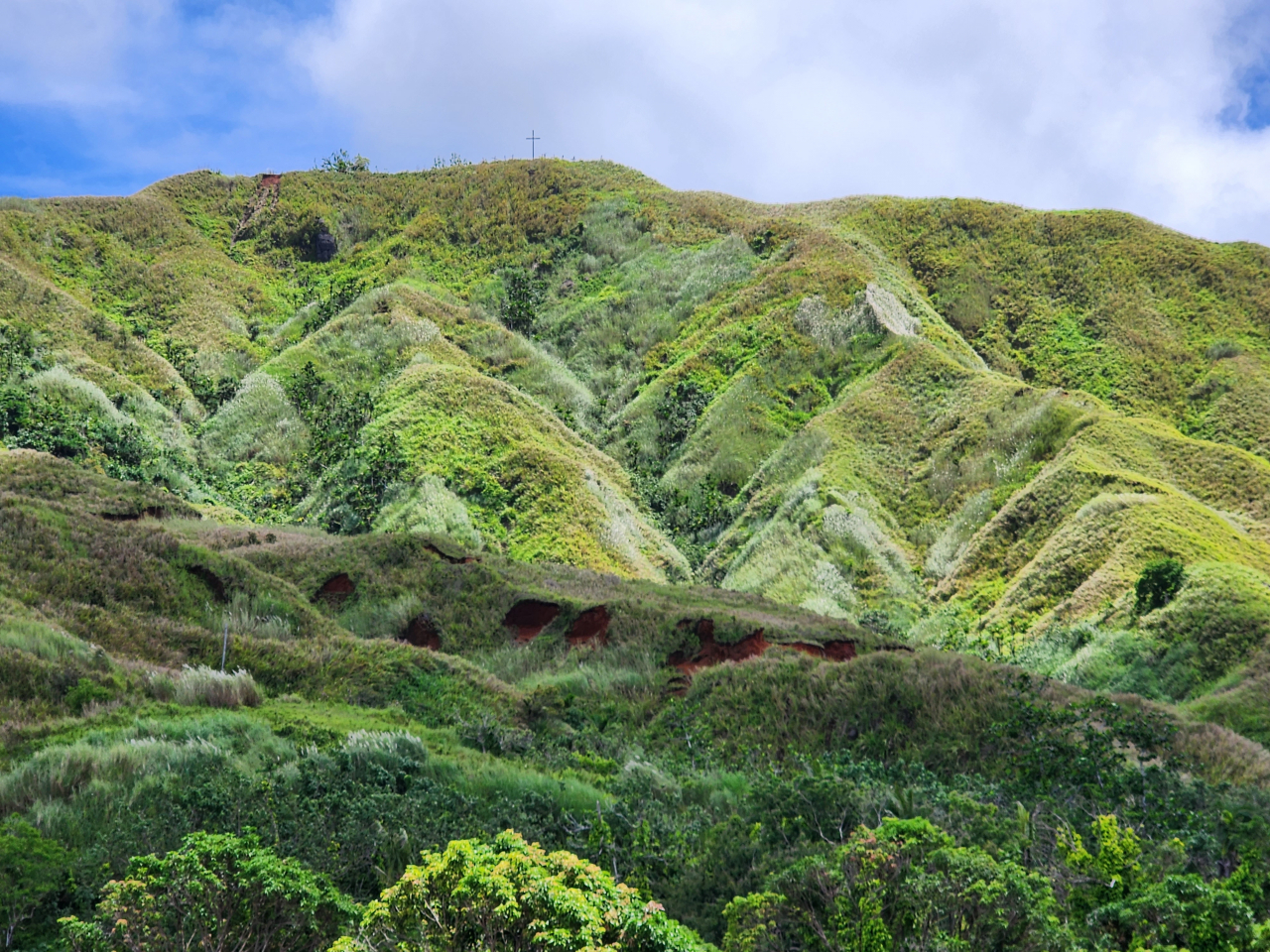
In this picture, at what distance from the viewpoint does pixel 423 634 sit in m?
17.9

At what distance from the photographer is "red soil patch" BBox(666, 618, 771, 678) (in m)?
16.3

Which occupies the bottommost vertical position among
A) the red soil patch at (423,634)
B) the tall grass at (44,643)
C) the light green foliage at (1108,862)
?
the light green foliage at (1108,862)

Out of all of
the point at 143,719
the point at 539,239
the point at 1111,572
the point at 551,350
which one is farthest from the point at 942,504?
the point at 539,239

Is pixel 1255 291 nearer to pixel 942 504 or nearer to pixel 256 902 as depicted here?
pixel 942 504

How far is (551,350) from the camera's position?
59.6m

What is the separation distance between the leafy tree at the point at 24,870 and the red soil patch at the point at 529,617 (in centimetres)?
1187

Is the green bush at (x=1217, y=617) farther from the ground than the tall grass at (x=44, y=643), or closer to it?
farther from the ground

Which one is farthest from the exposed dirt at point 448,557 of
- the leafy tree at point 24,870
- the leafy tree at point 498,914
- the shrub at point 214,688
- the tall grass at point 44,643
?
the leafy tree at point 498,914

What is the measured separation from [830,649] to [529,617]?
5648mm

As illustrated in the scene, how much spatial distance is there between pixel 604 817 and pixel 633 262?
197 ft

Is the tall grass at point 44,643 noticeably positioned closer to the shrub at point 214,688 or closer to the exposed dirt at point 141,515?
the shrub at point 214,688

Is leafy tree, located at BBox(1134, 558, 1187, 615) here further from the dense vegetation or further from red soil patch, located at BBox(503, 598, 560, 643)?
red soil patch, located at BBox(503, 598, 560, 643)

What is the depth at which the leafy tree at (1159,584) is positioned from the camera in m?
22.5

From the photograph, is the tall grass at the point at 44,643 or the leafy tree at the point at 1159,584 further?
the leafy tree at the point at 1159,584
